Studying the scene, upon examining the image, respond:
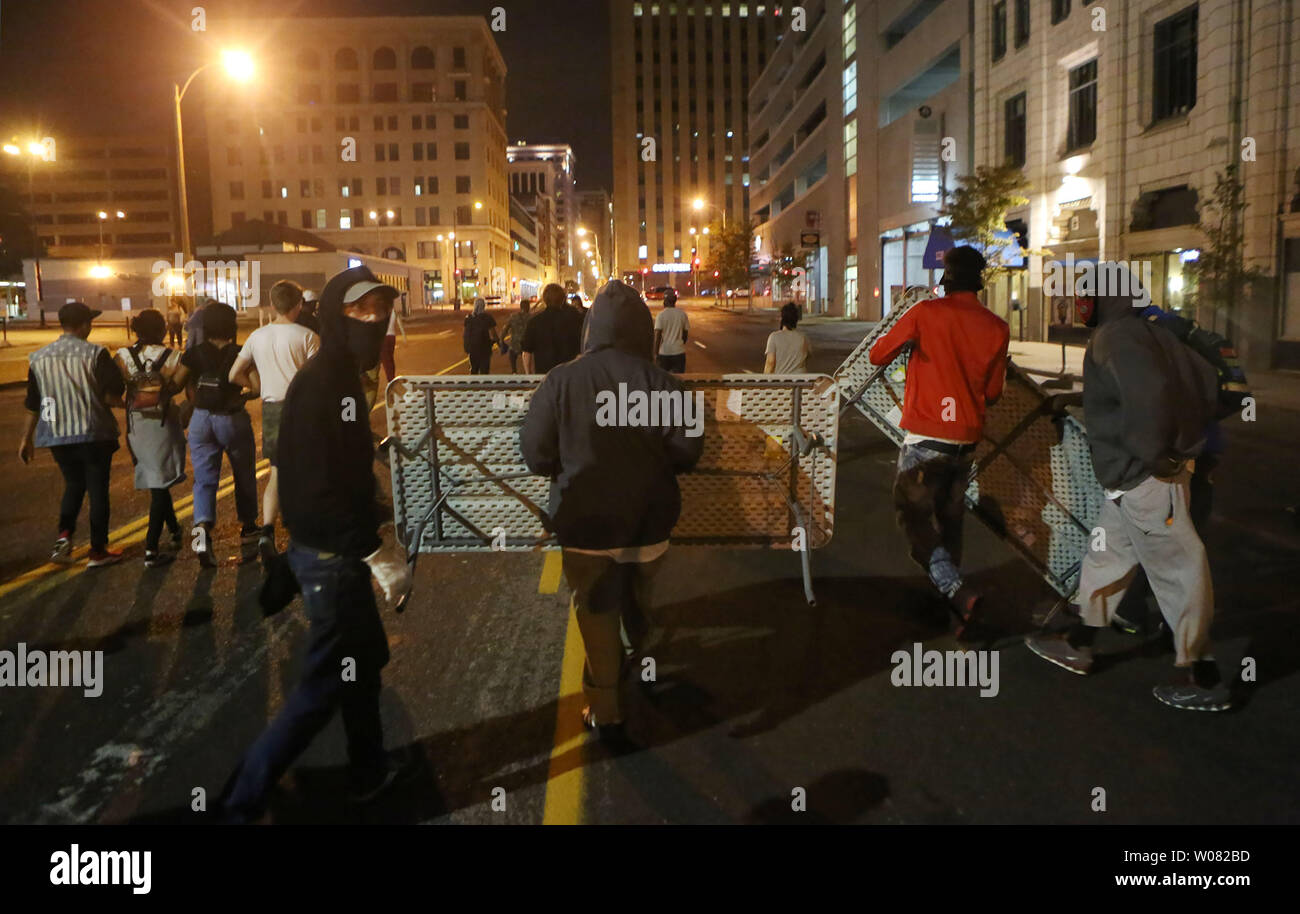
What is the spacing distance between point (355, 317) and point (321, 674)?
1.26 m

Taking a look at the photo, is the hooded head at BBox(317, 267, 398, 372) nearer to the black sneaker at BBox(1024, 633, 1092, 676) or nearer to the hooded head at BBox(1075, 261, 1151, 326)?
the hooded head at BBox(1075, 261, 1151, 326)

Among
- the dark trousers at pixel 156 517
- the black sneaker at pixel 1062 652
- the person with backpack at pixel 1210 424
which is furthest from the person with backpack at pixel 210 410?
the person with backpack at pixel 1210 424

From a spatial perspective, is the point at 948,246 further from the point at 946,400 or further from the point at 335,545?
the point at 335,545


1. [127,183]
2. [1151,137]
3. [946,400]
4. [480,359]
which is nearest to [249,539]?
[946,400]

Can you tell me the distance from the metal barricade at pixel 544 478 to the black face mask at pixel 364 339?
225cm

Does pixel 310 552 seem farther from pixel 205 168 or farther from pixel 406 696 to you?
pixel 205 168

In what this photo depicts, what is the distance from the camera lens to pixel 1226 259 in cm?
2075

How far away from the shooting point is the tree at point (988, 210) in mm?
26578

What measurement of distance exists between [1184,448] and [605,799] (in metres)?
2.85

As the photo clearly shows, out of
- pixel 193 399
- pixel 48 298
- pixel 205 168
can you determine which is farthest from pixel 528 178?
pixel 193 399

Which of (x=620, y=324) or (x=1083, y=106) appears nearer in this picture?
(x=620, y=324)

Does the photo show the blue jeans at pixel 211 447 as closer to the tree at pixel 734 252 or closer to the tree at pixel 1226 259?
the tree at pixel 1226 259

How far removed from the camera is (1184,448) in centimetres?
429

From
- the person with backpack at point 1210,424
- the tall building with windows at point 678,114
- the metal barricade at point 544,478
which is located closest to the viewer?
the person with backpack at point 1210,424
